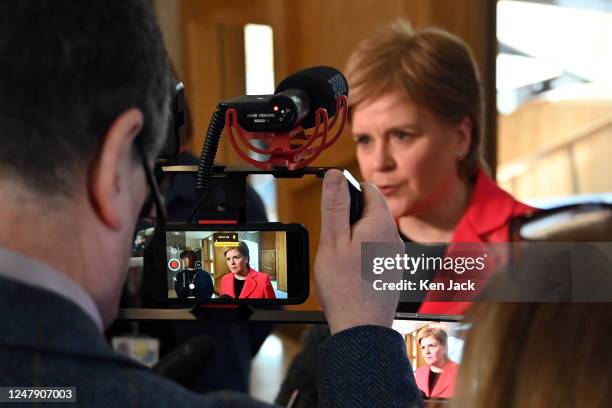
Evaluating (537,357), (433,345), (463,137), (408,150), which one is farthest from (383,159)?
(537,357)

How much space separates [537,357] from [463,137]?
40.3 inches

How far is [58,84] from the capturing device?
67 cm

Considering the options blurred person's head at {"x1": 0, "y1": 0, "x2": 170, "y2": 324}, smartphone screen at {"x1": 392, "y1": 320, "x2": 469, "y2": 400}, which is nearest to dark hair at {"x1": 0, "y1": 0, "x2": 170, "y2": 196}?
blurred person's head at {"x1": 0, "y1": 0, "x2": 170, "y2": 324}

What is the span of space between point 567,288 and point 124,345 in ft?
4.20

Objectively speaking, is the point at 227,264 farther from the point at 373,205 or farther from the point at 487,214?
the point at 487,214

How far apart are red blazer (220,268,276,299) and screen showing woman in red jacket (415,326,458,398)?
19 cm

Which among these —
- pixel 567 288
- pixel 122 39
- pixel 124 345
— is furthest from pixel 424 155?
pixel 122 39

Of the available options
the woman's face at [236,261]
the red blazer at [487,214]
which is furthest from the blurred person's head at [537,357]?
the red blazer at [487,214]

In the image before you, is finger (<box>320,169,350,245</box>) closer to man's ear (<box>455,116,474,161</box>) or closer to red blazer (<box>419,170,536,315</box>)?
red blazer (<box>419,170,536,315</box>)

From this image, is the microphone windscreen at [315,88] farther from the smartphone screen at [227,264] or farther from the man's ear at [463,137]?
the man's ear at [463,137]

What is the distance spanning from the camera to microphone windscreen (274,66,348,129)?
0.97 metres

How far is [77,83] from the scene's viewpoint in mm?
676

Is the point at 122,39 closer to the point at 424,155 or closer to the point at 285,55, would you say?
the point at 424,155

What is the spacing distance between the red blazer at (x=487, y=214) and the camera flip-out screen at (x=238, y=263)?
611 mm
